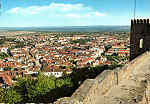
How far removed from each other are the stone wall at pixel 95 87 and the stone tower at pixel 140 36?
22.3ft

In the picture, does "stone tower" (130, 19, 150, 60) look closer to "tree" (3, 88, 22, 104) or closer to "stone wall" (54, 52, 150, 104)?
"stone wall" (54, 52, 150, 104)

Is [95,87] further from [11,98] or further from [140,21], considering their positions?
[140,21]

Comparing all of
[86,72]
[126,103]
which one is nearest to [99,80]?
[126,103]

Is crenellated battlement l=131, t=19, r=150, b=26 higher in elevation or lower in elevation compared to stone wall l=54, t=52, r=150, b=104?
higher

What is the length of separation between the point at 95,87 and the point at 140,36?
1086 centimetres

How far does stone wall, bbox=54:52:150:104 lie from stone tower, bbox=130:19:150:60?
680 centimetres

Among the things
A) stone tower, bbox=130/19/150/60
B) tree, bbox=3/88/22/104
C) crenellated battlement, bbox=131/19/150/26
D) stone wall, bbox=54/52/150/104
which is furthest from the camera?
stone tower, bbox=130/19/150/60

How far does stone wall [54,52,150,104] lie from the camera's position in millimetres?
4719

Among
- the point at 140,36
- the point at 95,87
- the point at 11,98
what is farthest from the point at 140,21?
the point at 95,87

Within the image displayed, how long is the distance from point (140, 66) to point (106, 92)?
16.0 ft

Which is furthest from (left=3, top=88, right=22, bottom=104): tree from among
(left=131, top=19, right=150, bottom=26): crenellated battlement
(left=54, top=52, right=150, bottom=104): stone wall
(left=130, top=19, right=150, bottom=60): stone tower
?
(left=131, top=19, right=150, bottom=26): crenellated battlement

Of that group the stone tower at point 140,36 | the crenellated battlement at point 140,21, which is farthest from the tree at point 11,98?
the crenellated battlement at point 140,21

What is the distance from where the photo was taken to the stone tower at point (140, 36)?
15.3m

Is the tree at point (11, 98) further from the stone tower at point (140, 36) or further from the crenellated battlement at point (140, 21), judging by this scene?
the crenellated battlement at point (140, 21)
